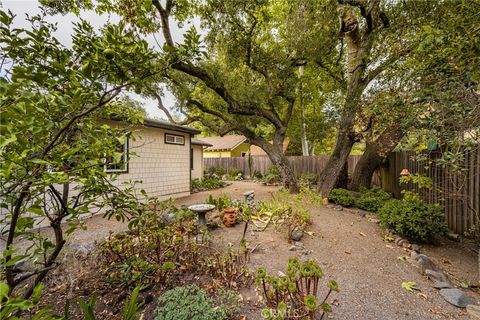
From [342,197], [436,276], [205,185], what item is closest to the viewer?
[436,276]

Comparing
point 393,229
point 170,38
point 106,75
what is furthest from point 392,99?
point 170,38

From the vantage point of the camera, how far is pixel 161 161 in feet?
26.0

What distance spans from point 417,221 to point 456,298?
196cm

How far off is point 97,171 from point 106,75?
0.63 m

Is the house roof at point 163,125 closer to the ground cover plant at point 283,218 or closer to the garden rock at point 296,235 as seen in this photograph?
the ground cover plant at point 283,218

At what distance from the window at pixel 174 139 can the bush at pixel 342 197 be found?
618cm

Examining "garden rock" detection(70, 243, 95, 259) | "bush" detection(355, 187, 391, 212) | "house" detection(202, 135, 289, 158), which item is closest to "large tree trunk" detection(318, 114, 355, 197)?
"bush" detection(355, 187, 391, 212)

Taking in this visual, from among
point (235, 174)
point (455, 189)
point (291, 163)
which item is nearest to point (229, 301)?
point (455, 189)

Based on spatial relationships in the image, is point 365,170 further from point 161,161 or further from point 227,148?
point 227,148

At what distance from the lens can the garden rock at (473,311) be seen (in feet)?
7.73

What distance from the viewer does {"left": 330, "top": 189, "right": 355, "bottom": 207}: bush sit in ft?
22.3

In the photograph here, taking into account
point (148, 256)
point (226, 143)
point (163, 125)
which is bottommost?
point (148, 256)

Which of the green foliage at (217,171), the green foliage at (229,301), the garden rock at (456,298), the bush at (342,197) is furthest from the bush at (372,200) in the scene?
the green foliage at (217,171)

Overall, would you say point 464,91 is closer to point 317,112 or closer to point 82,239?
point 82,239
